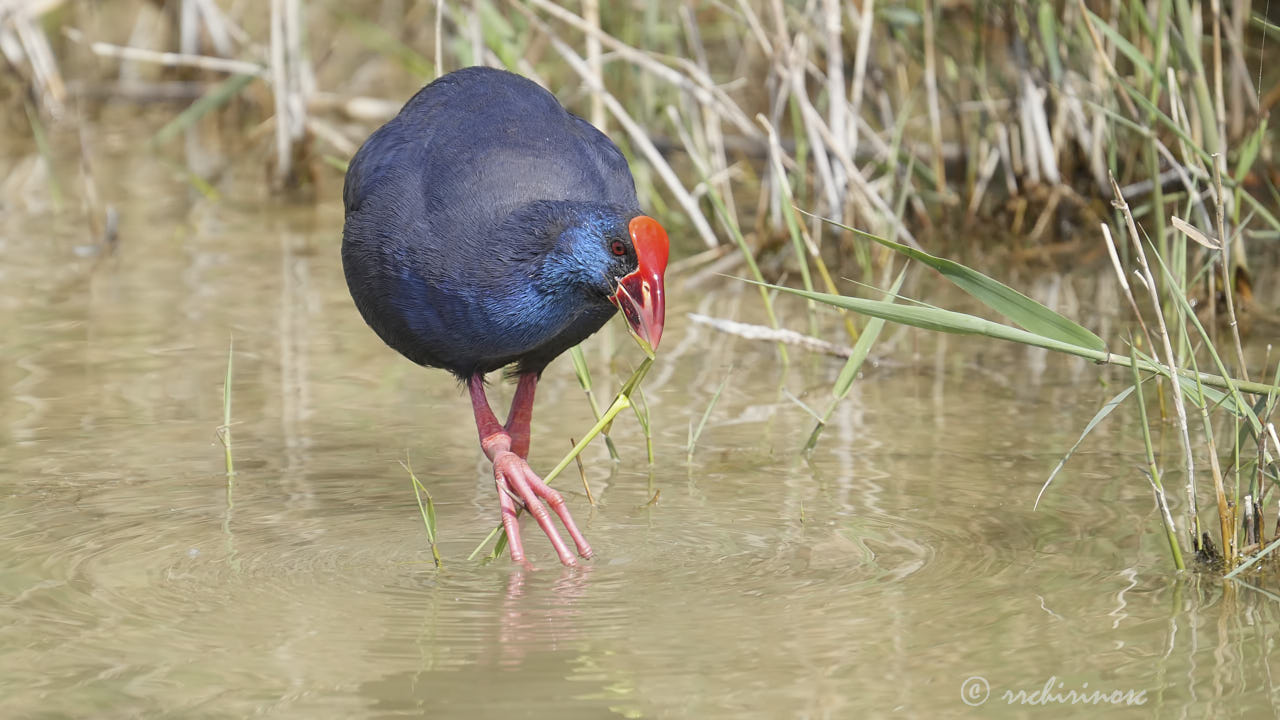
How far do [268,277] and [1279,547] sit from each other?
11.6 feet

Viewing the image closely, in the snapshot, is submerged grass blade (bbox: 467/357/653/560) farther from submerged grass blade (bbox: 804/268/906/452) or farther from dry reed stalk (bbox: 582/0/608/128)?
dry reed stalk (bbox: 582/0/608/128)

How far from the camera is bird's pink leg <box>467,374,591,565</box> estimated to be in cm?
303

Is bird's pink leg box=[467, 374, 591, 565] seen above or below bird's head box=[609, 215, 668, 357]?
below

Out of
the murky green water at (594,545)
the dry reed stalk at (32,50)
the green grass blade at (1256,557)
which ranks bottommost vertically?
the murky green water at (594,545)

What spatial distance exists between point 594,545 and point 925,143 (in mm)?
3651

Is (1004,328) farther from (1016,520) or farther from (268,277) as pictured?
(268,277)

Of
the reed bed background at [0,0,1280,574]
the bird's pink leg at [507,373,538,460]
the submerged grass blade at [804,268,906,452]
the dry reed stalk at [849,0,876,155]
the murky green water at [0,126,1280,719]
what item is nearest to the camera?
the murky green water at [0,126,1280,719]

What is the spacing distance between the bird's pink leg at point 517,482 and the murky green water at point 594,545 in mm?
68

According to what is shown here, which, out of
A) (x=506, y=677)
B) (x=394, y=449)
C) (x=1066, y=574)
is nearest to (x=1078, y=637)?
(x=1066, y=574)

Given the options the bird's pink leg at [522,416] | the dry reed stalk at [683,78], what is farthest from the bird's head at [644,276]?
the dry reed stalk at [683,78]

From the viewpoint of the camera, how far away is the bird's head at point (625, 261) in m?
2.80

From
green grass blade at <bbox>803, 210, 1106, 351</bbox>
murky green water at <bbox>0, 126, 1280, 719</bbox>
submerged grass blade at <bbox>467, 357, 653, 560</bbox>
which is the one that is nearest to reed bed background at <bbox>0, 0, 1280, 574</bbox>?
green grass blade at <bbox>803, 210, 1106, 351</bbox>

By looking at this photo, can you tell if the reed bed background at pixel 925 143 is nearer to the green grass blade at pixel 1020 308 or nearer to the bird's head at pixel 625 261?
the green grass blade at pixel 1020 308

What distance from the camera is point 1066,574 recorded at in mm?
2852
